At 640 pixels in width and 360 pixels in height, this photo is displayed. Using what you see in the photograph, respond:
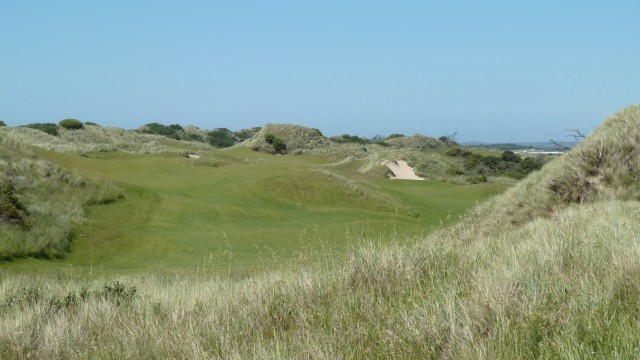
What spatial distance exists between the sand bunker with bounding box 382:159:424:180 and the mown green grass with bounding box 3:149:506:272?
22.6 feet

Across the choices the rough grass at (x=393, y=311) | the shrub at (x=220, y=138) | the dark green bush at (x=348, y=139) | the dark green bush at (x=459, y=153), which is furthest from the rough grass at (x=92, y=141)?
the dark green bush at (x=348, y=139)

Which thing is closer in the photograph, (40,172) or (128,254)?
(128,254)

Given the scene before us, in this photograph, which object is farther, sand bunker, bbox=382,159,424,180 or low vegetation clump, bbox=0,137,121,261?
sand bunker, bbox=382,159,424,180

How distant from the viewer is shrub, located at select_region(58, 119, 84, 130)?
6088cm

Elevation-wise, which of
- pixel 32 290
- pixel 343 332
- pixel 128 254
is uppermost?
pixel 343 332

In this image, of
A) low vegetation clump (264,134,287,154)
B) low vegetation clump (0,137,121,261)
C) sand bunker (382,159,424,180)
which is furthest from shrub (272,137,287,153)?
low vegetation clump (0,137,121,261)

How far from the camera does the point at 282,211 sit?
26.4 m

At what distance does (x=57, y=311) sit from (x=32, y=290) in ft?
5.48

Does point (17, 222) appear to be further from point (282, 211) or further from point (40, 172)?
point (282, 211)

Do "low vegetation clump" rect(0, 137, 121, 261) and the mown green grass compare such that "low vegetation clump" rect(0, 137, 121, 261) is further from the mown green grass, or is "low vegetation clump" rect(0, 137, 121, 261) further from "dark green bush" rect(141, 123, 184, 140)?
"dark green bush" rect(141, 123, 184, 140)

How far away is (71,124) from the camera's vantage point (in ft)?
201

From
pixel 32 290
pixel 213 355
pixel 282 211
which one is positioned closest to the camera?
pixel 213 355

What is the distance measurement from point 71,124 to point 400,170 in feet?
106

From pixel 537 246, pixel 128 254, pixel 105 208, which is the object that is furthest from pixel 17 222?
pixel 537 246
